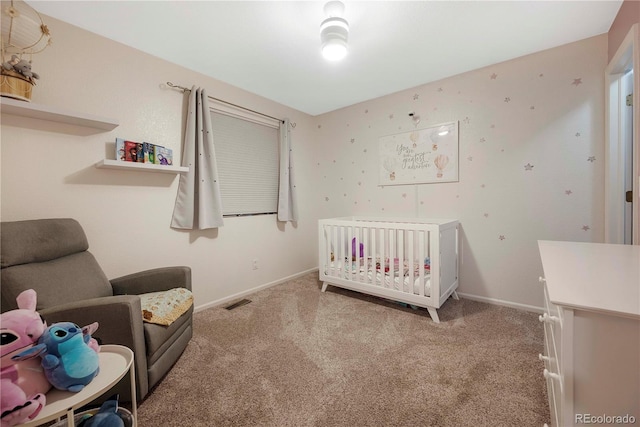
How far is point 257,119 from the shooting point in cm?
299

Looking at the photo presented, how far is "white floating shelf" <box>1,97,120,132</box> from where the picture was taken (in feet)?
4.77

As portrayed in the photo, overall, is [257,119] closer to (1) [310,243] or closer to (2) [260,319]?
(1) [310,243]

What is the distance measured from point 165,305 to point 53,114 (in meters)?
1.36

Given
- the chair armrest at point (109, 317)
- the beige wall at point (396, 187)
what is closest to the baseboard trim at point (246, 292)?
the beige wall at point (396, 187)

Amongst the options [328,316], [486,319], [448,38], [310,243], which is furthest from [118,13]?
[486,319]

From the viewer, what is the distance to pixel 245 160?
2904 millimetres

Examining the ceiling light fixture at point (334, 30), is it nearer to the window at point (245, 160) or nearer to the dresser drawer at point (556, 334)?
the window at point (245, 160)

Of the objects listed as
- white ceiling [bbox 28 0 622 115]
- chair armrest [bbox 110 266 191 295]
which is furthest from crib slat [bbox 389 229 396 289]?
chair armrest [bbox 110 266 191 295]

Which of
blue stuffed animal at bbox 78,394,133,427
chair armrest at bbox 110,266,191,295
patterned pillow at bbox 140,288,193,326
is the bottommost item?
blue stuffed animal at bbox 78,394,133,427

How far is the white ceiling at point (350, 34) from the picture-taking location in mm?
1656

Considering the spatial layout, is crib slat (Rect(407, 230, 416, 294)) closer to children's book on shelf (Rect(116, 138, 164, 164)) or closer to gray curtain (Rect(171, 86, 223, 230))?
gray curtain (Rect(171, 86, 223, 230))

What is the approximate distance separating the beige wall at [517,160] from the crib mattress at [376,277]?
716mm

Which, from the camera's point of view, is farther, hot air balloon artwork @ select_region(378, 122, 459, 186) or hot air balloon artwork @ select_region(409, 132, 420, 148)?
hot air balloon artwork @ select_region(409, 132, 420, 148)

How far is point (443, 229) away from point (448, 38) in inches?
58.9
